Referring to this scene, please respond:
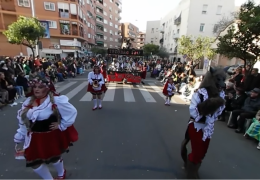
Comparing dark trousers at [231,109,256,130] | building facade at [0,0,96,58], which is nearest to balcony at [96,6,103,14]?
building facade at [0,0,96,58]

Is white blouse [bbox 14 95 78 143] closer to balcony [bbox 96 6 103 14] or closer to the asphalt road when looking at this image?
the asphalt road

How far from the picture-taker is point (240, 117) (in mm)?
4391

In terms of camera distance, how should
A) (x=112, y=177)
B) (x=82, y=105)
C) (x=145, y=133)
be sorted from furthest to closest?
(x=82, y=105) → (x=145, y=133) → (x=112, y=177)

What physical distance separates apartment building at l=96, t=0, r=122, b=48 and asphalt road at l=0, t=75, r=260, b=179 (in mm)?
52612

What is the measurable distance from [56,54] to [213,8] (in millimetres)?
30671

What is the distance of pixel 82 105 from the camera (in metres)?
6.26

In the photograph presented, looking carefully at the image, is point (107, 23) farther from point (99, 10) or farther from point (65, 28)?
point (65, 28)

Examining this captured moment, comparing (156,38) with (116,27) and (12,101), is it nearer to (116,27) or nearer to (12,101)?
(116,27)

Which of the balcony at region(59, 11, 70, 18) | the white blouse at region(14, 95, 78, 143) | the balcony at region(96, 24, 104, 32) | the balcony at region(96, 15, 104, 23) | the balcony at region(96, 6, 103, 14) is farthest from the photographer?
the balcony at region(96, 24, 104, 32)

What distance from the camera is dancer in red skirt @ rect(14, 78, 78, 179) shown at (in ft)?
6.08

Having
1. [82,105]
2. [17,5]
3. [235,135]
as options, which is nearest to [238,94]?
[235,135]

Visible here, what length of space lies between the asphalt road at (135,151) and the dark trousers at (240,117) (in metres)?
0.33

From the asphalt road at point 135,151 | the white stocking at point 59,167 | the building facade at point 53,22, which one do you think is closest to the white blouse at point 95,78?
the asphalt road at point 135,151

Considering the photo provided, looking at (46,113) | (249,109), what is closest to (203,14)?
(249,109)
